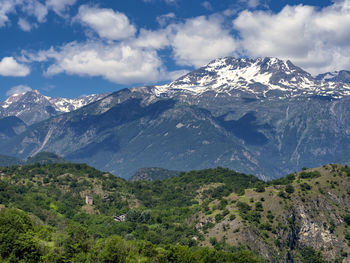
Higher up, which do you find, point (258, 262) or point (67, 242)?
point (67, 242)

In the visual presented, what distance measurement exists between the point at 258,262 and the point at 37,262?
8613cm

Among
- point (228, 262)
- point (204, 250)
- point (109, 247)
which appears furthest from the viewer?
point (204, 250)

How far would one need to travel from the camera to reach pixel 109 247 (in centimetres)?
16562

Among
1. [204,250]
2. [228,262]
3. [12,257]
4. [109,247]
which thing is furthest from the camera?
[204,250]

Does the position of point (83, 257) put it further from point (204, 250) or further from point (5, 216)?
point (204, 250)

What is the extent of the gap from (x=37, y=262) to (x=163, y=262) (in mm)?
43592

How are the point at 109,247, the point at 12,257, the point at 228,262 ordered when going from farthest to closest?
1. the point at 228,262
2. the point at 109,247
3. the point at 12,257

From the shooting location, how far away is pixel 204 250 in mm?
193375

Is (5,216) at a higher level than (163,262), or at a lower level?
higher

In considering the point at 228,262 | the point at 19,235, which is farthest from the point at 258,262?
the point at 19,235

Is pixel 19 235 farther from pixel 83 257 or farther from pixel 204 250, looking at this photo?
pixel 204 250

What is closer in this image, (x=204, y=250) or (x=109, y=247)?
(x=109, y=247)

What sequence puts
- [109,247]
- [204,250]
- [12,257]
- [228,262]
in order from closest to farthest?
[12,257] < [109,247] < [228,262] < [204,250]

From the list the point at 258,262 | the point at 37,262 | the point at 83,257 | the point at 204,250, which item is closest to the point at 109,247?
the point at 83,257
